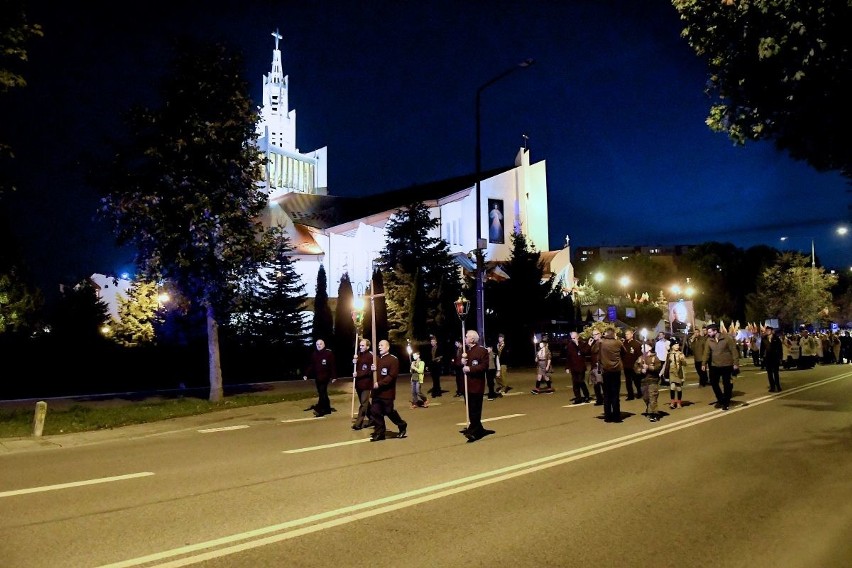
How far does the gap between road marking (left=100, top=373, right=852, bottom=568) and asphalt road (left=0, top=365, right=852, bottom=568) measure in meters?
A: 0.03

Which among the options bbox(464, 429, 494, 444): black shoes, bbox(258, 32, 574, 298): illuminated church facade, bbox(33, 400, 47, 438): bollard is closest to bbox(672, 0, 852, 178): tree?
bbox(464, 429, 494, 444): black shoes

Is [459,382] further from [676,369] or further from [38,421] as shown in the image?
[38,421]

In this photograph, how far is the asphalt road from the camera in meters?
5.48

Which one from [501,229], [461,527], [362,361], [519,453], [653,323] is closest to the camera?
[461,527]

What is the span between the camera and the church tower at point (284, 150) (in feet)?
272

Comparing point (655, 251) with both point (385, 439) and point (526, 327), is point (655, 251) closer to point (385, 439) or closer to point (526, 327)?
point (526, 327)

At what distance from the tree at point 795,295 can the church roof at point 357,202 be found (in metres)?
34.0

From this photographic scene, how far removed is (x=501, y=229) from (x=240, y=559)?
50765 millimetres

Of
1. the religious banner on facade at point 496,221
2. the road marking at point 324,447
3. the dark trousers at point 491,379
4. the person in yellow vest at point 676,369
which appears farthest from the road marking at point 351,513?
the religious banner on facade at point 496,221

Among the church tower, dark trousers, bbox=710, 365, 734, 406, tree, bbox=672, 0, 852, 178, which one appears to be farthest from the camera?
the church tower

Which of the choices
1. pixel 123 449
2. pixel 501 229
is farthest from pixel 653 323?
pixel 123 449

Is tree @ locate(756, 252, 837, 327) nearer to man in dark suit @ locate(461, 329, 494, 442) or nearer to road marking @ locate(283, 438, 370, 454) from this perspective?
man in dark suit @ locate(461, 329, 494, 442)

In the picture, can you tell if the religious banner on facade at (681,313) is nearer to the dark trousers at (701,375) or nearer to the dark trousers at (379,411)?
the dark trousers at (701,375)

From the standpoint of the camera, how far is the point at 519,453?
1018 centimetres
